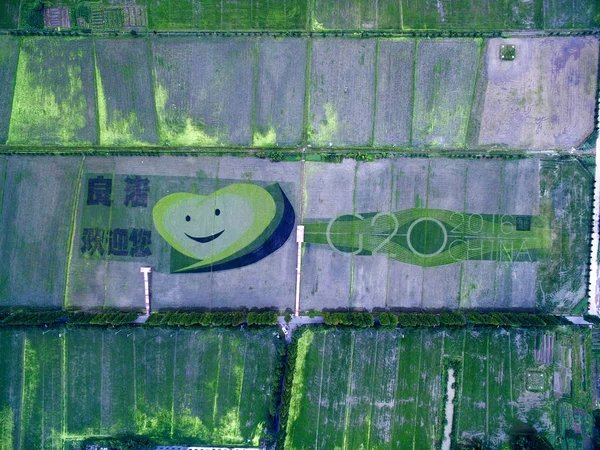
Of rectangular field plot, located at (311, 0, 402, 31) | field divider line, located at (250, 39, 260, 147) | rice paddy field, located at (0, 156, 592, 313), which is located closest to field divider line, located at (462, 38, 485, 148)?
rice paddy field, located at (0, 156, 592, 313)

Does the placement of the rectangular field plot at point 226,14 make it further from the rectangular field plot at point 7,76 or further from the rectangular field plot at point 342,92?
the rectangular field plot at point 7,76

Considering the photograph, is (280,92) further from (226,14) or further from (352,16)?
(352,16)

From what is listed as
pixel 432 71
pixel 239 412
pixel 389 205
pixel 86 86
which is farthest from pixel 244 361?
pixel 432 71

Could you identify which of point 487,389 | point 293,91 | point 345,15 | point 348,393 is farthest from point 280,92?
point 487,389

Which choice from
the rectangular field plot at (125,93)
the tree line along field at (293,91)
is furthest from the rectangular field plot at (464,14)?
the rectangular field plot at (125,93)

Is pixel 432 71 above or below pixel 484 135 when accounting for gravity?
above

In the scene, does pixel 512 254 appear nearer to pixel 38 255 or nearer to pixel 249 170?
pixel 249 170

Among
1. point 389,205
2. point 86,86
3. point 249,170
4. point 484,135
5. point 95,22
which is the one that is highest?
point 95,22
